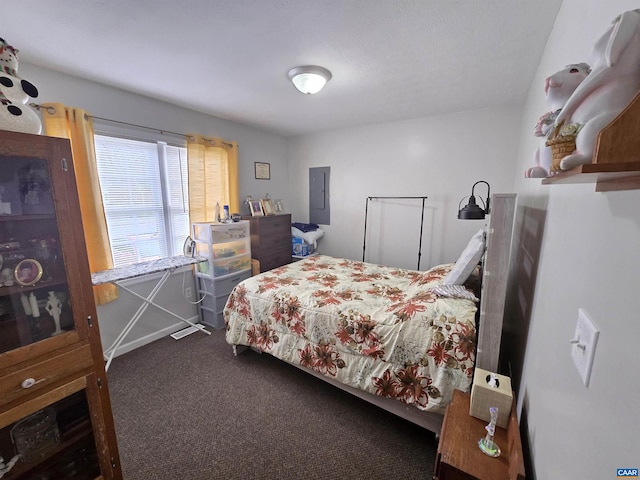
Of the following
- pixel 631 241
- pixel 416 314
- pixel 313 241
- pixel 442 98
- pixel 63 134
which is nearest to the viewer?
pixel 631 241

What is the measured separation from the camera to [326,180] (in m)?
4.07

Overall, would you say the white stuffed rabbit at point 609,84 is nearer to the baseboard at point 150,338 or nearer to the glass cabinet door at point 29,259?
the glass cabinet door at point 29,259

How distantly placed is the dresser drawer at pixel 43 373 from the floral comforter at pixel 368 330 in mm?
1158

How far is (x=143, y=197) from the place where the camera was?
2.67 m

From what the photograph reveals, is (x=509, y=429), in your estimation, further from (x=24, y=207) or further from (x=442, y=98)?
(x=442, y=98)

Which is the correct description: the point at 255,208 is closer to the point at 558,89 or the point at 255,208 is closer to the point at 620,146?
the point at 558,89

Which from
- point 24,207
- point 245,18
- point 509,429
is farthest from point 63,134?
point 509,429

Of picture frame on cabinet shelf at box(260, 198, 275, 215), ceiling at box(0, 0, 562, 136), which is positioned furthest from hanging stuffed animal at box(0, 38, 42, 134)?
picture frame on cabinet shelf at box(260, 198, 275, 215)

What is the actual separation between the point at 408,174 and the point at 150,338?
11.5 feet

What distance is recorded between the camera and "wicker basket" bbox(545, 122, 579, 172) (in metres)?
0.50

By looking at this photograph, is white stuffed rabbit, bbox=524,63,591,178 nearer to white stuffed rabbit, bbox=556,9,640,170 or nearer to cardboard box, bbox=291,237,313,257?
white stuffed rabbit, bbox=556,9,640,170

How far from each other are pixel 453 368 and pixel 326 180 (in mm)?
3120

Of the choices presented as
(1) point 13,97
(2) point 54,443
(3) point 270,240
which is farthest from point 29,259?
(3) point 270,240

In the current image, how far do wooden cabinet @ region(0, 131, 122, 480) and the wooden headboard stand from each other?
1925 millimetres
